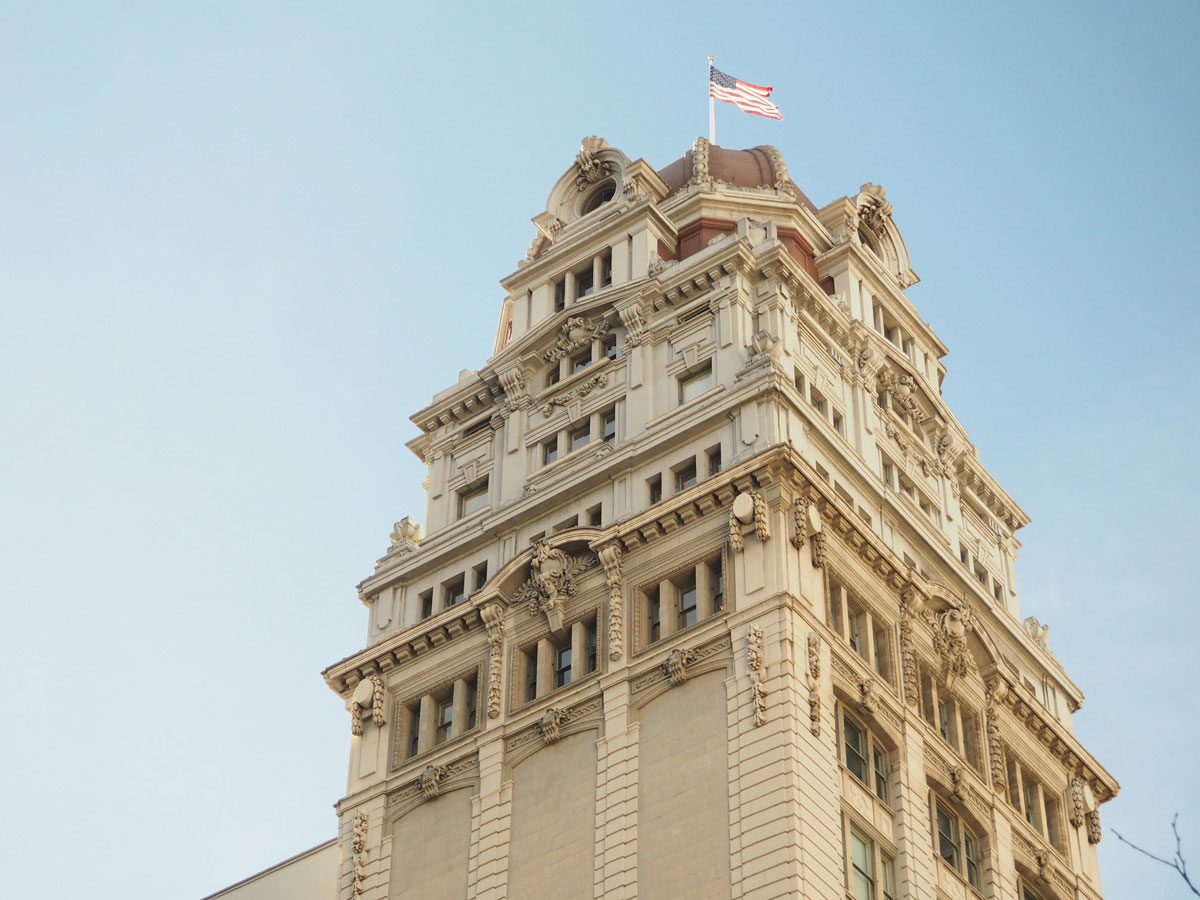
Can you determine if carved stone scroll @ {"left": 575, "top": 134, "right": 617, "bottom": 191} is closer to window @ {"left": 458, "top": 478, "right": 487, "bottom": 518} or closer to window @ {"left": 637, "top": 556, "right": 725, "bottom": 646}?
window @ {"left": 458, "top": 478, "right": 487, "bottom": 518}

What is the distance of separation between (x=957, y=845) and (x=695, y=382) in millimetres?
18021

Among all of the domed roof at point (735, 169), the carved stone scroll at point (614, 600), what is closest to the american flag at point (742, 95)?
the domed roof at point (735, 169)

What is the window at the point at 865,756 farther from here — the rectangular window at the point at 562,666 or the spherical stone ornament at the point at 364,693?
the spherical stone ornament at the point at 364,693

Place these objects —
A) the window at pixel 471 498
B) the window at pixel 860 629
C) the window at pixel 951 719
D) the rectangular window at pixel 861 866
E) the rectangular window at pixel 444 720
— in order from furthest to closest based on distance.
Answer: the window at pixel 471 498 → the rectangular window at pixel 444 720 → the window at pixel 951 719 → the window at pixel 860 629 → the rectangular window at pixel 861 866

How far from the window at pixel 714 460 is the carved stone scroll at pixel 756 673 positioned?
24.3 feet

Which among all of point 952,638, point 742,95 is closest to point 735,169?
point 742,95

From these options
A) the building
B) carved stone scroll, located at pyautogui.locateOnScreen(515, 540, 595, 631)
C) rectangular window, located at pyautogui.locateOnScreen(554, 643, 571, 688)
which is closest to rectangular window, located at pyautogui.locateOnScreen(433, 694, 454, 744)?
the building

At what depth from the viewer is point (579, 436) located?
255 ft

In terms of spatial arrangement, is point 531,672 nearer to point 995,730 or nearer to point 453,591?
point 453,591

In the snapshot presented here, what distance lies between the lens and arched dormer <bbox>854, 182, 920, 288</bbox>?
294 ft

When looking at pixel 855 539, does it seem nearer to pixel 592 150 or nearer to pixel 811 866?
pixel 811 866

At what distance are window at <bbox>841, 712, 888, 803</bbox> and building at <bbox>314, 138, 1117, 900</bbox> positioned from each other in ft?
0.31

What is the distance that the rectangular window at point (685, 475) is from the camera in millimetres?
71750

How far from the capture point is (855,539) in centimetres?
7038
